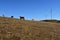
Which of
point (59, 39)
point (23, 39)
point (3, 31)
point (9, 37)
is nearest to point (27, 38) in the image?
point (23, 39)

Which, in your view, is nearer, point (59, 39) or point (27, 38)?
point (27, 38)

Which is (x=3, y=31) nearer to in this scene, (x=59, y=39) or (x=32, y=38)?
(x=32, y=38)

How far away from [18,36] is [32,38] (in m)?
0.65

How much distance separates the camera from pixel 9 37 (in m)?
6.67

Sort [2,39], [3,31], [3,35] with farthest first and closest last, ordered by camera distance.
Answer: [3,31] → [3,35] → [2,39]

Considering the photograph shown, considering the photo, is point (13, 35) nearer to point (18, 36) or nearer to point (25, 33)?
point (18, 36)

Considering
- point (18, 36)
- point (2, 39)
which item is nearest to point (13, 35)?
point (18, 36)

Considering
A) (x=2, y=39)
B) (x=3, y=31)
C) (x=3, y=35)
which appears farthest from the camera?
→ (x=3, y=31)

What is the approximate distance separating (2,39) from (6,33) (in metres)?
0.76

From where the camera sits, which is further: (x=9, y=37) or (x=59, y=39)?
(x=59, y=39)

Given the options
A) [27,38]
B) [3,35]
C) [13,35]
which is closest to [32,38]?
[27,38]

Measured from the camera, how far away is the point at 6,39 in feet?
21.1

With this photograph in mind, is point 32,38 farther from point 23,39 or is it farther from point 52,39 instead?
point 52,39

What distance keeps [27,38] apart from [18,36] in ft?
1.37
